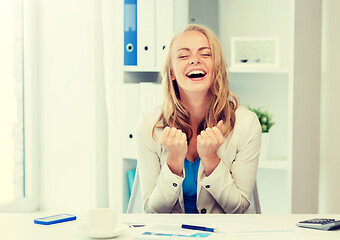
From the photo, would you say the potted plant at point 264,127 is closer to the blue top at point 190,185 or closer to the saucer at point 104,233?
the blue top at point 190,185

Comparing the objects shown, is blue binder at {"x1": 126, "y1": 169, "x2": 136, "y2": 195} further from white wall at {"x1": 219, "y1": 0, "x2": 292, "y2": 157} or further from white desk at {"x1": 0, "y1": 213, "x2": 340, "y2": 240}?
white desk at {"x1": 0, "y1": 213, "x2": 340, "y2": 240}

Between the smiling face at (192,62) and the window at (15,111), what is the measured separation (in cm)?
108

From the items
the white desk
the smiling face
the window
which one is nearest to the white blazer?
the smiling face

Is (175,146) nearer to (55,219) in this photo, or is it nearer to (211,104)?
(211,104)

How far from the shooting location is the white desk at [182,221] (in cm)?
120

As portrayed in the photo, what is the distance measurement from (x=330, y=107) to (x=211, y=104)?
0.84m

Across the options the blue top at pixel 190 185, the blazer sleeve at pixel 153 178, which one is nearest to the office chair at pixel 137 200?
the blazer sleeve at pixel 153 178

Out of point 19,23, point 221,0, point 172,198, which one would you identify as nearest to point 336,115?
point 221,0

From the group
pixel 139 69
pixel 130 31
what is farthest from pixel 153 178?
pixel 130 31

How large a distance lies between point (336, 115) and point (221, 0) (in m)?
0.83

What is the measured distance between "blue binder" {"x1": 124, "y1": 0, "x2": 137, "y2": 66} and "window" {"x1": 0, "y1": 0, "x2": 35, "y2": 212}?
56 cm

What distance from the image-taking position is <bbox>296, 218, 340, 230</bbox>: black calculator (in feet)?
4.10

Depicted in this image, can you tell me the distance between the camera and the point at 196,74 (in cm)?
196

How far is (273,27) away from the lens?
268 cm
